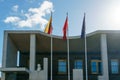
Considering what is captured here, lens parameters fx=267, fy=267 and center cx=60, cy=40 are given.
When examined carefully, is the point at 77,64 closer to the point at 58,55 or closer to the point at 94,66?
the point at 94,66

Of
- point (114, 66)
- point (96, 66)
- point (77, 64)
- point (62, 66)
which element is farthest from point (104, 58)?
point (62, 66)

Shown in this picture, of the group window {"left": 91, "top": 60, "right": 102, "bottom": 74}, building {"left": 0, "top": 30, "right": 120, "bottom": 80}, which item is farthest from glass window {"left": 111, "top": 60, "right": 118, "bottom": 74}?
window {"left": 91, "top": 60, "right": 102, "bottom": 74}

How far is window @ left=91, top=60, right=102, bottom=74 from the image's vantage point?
3409 centimetres

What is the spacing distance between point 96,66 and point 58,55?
5.11 metres

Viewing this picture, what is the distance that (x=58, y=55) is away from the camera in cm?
3475

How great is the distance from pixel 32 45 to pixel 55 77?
861 centimetres

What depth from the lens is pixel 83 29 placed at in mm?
26234

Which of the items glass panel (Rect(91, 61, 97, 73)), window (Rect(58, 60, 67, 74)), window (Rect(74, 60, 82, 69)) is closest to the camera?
glass panel (Rect(91, 61, 97, 73))

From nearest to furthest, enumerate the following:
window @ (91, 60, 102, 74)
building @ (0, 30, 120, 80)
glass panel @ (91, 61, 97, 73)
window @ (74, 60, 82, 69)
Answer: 1. building @ (0, 30, 120, 80)
2. window @ (91, 60, 102, 74)
3. glass panel @ (91, 61, 97, 73)
4. window @ (74, 60, 82, 69)

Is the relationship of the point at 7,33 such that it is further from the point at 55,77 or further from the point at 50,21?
the point at 55,77

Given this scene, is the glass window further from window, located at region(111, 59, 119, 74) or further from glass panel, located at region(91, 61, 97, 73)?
glass panel, located at region(91, 61, 97, 73)

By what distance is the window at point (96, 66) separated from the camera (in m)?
34.1

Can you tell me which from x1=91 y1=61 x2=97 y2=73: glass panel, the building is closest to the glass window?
the building

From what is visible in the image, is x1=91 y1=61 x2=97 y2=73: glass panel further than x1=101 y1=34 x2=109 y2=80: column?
Yes
